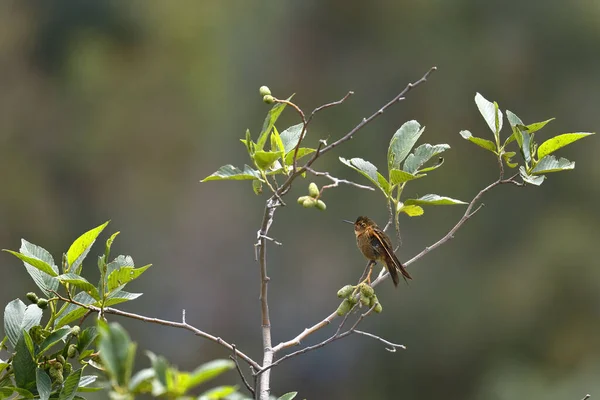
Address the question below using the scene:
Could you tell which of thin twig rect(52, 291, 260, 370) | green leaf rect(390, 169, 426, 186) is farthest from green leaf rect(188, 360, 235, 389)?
green leaf rect(390, 169, 426, 186)

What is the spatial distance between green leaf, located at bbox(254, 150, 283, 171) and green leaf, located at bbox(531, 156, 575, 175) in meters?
0.31

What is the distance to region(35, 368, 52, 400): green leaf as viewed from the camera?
2.54ft

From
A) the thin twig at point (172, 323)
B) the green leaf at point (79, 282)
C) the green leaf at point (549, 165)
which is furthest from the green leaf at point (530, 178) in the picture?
the green leaf at point (79, 282)

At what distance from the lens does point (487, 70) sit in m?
4.90

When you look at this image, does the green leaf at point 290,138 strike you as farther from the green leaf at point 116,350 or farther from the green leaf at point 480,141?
the green leaf at point 116,350

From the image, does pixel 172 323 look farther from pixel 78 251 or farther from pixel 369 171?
pixel 369 171

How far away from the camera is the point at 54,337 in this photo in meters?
0.81


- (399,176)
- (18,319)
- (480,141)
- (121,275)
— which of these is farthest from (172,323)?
(480,141)

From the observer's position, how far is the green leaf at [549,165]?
912mm

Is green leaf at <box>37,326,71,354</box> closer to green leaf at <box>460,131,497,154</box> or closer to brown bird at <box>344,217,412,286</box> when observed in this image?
brown bird at <box>344,217,412,286</box>

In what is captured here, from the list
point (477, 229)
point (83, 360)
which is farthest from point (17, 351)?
point (477, 229)

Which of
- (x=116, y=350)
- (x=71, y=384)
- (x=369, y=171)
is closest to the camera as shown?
(x=116, y=350)

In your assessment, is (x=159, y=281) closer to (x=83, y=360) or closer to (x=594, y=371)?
(x=594, y=371)

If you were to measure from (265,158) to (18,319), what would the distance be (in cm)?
32
